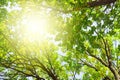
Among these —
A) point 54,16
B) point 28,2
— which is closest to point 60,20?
point 54,16

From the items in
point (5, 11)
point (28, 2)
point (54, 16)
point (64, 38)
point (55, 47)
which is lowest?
point (64, 38)

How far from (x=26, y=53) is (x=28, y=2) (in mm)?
3619

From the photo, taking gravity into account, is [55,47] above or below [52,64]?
above

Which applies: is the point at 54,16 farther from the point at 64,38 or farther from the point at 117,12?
the point at 117,12

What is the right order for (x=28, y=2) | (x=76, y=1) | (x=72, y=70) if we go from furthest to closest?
(x=72, y=70), (x=28, y=2), (x=76, y=1)

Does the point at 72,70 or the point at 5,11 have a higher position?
the point at 5,11

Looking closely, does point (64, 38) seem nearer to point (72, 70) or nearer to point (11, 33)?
point (11, 33)

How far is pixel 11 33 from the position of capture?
40.1 feet

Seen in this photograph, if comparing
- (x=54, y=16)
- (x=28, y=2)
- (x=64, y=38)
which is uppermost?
(x=28, y=2)

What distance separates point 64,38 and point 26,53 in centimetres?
329

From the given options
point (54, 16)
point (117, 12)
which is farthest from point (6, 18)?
point (117, 12)

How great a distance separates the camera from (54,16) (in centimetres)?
902

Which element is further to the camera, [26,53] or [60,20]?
[26,53]

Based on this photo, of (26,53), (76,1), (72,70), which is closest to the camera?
(76,1)
